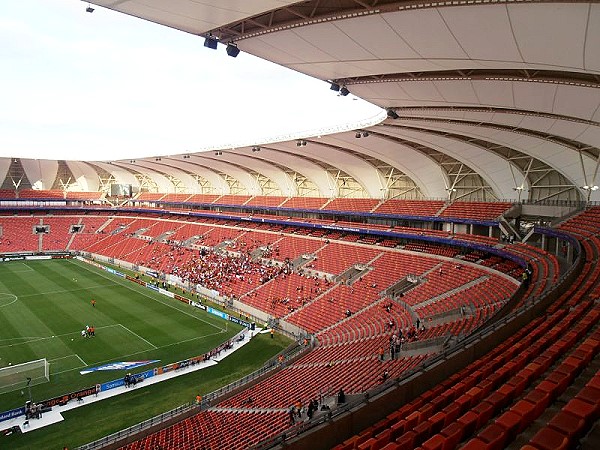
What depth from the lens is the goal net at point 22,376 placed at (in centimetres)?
2127

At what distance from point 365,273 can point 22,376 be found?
2505 centimetres

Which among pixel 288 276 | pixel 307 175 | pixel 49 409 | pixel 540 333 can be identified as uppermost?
pixel 307 175

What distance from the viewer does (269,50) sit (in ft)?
45.5

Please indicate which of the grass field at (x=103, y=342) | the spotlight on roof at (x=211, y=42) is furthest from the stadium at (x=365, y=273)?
the grass field at (x=103, y=342)

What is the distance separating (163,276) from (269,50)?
3724 cm

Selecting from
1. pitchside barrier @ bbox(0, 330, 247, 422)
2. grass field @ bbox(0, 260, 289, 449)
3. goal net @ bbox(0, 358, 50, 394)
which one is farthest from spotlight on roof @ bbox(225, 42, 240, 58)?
goal net @ bbox(0, 358, 50, 394)

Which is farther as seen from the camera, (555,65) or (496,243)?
(496,243)

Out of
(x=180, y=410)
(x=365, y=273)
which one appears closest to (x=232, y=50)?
(x=180, y=410)

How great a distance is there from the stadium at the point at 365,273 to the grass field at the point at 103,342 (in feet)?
0.62

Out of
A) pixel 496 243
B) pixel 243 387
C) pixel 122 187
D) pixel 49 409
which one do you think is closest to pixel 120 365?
pixel 49 409

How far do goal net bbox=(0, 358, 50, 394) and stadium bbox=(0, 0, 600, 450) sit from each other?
4.2 inches

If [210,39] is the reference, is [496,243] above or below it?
below

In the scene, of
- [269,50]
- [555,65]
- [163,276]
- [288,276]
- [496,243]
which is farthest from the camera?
[163,276]

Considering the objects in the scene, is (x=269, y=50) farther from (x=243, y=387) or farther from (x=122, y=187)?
(x=122, y=187)
